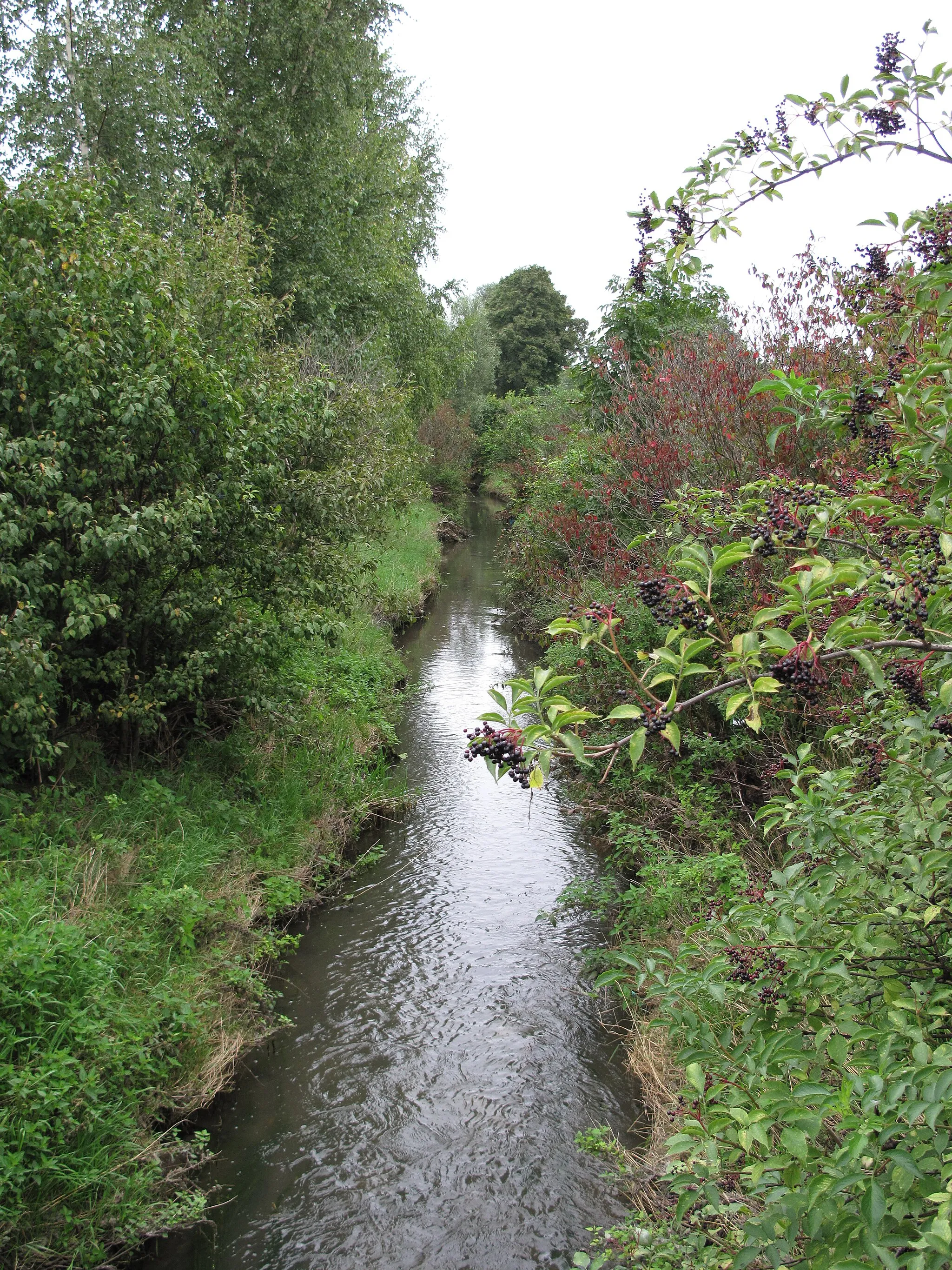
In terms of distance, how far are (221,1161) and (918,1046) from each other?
400cm

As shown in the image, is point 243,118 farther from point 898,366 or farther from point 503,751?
point 503,751

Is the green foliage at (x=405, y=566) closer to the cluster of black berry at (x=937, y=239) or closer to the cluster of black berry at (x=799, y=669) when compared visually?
the cluster of black berry at (x=937, y=239)

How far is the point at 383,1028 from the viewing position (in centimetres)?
549

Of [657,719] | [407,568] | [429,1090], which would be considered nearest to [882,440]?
[657,719]

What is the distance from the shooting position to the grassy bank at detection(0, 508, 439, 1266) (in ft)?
11.8

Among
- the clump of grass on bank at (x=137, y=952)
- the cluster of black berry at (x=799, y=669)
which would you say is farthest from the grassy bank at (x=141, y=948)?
the cluster of black berry at (x=799, y=669)

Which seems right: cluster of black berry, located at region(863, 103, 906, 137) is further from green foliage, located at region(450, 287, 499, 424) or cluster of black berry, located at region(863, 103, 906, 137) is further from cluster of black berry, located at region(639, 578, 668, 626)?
green foliage, located at region(450, 287, 499, 424)

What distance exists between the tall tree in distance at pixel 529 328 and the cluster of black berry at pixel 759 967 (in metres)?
56.8

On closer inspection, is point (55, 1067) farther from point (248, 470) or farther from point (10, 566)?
point (248, 470)

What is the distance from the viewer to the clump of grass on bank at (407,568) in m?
15.8

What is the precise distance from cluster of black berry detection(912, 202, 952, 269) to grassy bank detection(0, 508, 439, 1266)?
4785mm

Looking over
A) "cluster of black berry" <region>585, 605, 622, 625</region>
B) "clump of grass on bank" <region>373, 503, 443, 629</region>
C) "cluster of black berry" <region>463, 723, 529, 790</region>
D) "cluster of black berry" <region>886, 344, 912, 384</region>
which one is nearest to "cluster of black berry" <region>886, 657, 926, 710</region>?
"cluster of black berry" <region>585, 605, 622, 625</region>

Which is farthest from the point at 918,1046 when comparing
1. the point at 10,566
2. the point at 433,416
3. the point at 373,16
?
the point at 433,416

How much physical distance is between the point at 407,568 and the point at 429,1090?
14.9 m
